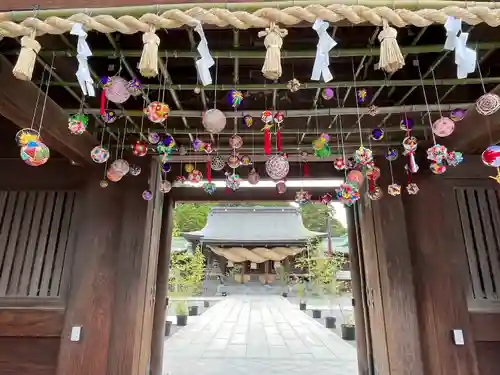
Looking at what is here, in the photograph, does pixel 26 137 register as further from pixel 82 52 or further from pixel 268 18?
pixel 268 18

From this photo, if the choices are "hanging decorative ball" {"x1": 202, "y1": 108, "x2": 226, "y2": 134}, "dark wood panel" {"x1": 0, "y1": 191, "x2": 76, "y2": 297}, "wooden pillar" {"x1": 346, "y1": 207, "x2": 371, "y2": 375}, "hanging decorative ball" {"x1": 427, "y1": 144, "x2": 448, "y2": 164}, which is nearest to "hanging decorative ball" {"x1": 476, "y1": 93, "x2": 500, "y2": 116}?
"hanging decorative ball" {"x1": 427, "y1": 144, "x2": 448, "y2": 164}

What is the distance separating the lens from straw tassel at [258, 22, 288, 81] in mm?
1075

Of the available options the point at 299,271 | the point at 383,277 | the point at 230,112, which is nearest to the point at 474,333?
the point at 383,277

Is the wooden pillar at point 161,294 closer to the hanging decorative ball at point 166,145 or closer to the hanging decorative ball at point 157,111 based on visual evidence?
the hanging decorative ball at point 166,145

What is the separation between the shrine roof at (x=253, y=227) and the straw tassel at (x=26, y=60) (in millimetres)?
14282

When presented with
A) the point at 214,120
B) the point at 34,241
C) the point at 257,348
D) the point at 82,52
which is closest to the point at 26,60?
the point at 82,52

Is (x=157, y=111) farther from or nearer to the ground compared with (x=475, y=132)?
nearer to the ground

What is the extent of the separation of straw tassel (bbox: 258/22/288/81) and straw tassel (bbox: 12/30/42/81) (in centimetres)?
82

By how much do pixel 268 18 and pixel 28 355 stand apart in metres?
3.23

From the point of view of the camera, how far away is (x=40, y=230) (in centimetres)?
296

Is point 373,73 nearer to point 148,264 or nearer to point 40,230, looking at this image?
point 148,264

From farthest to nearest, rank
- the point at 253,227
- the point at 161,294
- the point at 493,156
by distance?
the point at 253,227
the point at 161,294
the point at 493,156

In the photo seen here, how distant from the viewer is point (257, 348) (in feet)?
19.4

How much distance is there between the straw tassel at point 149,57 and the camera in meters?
1.07
